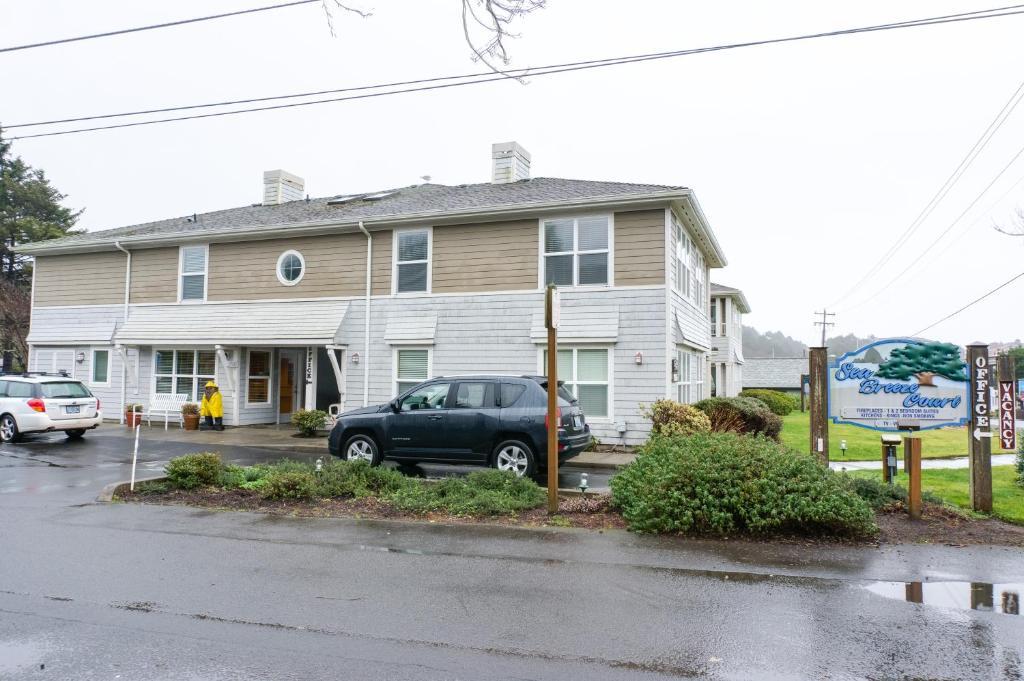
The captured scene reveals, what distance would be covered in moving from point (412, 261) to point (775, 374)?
4571 centimetres

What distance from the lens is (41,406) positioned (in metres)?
15.9

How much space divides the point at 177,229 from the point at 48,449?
8.21 m

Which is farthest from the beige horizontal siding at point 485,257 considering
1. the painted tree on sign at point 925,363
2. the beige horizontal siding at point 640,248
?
the painted tree on sign at point 925,363

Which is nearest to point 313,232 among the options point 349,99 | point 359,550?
point 349,99

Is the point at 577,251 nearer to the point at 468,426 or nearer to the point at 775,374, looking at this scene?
the point at 468,426

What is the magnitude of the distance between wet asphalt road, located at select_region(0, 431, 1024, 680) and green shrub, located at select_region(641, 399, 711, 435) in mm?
6789

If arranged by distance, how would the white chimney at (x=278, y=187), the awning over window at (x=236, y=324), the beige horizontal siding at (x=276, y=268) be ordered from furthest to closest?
the white chimney at (x=278, y=187), the beige horizontal siding at (x=276, y=268), the awning over window at (x=236, y=324)

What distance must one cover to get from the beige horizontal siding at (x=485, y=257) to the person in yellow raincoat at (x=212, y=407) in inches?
265

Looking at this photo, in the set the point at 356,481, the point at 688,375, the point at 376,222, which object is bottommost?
the point at 356,481

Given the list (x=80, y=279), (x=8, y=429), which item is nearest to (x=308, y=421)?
(x=8, y=429)

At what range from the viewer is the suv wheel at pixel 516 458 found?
10.6m

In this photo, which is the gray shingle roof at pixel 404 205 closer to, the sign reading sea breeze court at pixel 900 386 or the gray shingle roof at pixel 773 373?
the sign reading sea breeze court at pixel 900 386

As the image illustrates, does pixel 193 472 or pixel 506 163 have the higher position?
pixel 506 163

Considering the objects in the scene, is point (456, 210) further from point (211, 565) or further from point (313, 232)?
point (211, 565)
